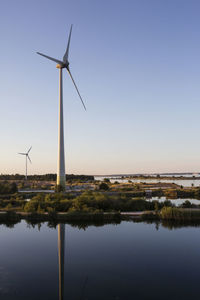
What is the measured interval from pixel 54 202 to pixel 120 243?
1959 cm

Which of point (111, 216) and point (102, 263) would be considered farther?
point (111, 216)

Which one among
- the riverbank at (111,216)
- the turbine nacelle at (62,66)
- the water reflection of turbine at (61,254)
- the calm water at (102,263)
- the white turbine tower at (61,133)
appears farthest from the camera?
the turbine nacelle at (62,66)

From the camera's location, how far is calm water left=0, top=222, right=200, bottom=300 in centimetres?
1555

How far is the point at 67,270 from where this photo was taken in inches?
743

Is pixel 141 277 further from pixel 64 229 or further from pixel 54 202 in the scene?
pixel 54 202

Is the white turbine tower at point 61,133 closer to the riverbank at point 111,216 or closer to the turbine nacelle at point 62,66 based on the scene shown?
the turbine nacelle at point 62,66

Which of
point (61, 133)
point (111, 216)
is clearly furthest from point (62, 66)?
point (111, 216)

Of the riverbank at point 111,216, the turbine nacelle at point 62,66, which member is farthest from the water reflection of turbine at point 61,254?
the turbine nacelle at point 62,66

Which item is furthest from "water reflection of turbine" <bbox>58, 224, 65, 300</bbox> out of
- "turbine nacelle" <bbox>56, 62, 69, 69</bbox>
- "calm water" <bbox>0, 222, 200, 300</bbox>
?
"turbine nacelle" <bbox>56, 62, 69, 69</bbox>

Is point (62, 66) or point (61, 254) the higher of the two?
point (62, 66)

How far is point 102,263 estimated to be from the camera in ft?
65.8

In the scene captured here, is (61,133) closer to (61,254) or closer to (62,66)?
(62,66)

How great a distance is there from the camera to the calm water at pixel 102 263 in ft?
51.0

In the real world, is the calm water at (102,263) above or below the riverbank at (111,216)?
below
